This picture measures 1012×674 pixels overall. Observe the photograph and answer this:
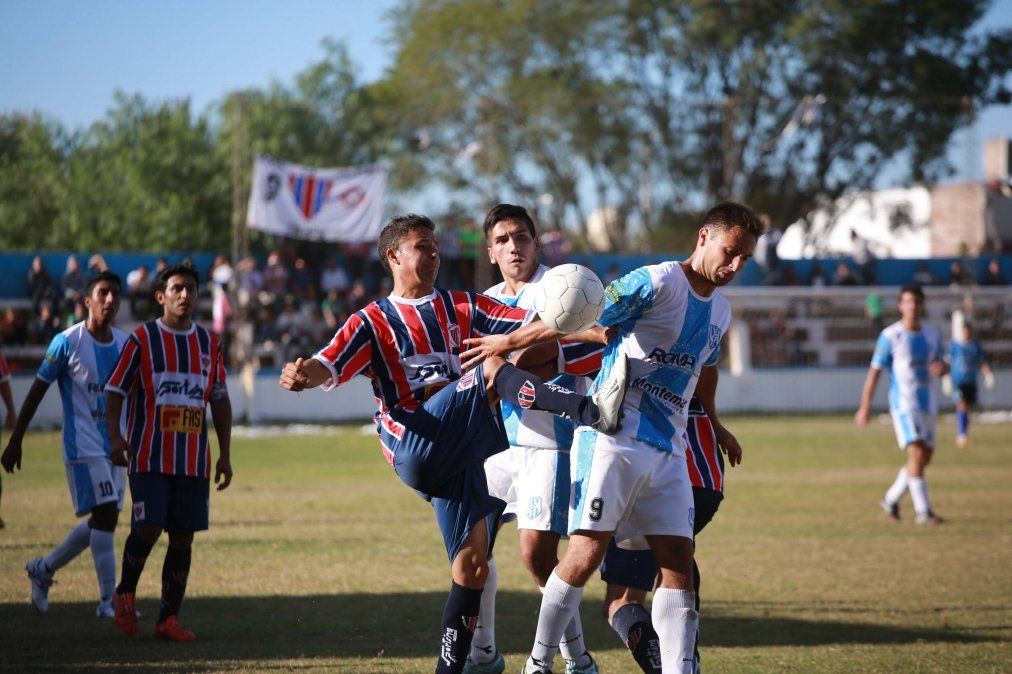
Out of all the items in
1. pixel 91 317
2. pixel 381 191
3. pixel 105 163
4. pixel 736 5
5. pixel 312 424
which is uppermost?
pixel 736 5

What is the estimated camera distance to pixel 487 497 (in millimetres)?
5621

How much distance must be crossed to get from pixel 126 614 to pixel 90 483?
1132 mm

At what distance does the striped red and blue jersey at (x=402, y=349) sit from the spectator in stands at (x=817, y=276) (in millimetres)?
28984

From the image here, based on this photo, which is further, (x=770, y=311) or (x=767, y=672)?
(x=770, y=311)

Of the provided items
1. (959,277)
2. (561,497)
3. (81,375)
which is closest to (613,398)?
(561,497)

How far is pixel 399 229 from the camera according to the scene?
5.75 m

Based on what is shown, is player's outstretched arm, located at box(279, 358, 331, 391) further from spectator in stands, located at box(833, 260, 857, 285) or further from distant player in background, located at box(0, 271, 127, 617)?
spectator in stands, located at box(833, 260, 857, 285)

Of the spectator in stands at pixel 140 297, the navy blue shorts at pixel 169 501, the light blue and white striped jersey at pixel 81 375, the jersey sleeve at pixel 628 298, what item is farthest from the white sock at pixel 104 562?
the spectator in stands at pixel 140 297

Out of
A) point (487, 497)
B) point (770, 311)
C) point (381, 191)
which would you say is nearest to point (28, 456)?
point (381, 191)

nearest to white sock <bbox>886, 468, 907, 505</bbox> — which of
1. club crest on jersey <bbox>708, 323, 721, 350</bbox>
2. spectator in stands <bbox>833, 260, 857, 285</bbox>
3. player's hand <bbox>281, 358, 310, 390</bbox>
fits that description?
club crest on jersey <bbox>708, 323, 721, 350</bbox>

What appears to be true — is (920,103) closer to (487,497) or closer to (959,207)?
(959,207)

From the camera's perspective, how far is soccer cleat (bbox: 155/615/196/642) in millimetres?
7148

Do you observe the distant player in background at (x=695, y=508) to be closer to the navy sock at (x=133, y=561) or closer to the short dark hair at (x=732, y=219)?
the short dark hair at (x=732, y=219)

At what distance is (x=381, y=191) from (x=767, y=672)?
75.6 ft
